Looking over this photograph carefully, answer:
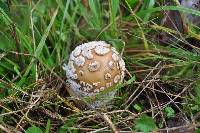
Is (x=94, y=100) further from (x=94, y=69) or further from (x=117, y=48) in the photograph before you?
(x=117, y=48)

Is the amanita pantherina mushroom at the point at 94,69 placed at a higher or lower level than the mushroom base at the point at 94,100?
higher

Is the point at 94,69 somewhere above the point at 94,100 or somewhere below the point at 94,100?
above

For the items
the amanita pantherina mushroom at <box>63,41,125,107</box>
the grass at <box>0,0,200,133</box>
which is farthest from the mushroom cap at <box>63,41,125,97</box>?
the grass at <box>0,0,200,133</box>

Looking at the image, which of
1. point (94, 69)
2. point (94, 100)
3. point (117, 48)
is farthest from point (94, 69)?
point (117, 48)

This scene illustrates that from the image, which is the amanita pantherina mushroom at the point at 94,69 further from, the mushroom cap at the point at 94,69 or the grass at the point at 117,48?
the grass at the point at 117,48

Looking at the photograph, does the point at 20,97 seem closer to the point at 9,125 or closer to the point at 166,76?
the point at 9,125

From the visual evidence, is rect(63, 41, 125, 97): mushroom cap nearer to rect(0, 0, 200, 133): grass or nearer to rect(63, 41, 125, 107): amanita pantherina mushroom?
rect(63, 41, 125, 107): amanita pantherina mushroom

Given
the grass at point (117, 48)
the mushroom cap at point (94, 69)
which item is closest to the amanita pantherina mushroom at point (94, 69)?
the mushroom cap at point (94, 69)
